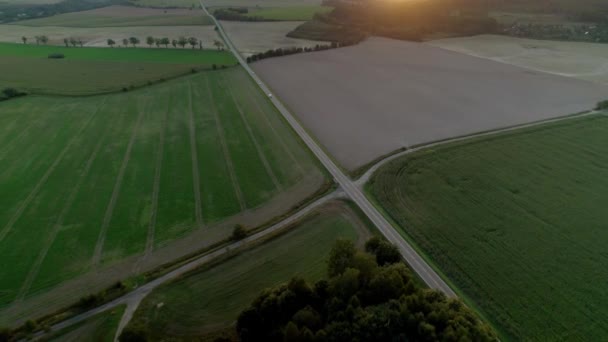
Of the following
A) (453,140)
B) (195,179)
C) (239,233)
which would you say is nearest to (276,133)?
(195,179)

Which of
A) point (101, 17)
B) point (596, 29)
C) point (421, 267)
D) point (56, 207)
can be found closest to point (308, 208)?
point (421, 267)

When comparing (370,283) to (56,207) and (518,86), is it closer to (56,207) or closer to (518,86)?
(56,207)

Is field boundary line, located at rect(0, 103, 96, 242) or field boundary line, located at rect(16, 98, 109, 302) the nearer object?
field boundary line, located at rect(16, 98, 109, 302)

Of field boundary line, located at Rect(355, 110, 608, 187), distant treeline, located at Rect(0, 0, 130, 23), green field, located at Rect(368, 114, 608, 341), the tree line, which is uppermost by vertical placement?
distant treeline, located at Rect(0, 0, 130, 23)

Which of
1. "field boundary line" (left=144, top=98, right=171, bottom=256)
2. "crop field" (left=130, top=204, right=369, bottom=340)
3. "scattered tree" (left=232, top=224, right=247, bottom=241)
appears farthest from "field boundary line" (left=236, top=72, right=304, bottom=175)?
"field boundary line" (left=144, top=98, right=171, bottom=256)

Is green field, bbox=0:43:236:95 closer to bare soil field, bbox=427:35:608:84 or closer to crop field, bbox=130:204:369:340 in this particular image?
crop field, bbox=130:204:369:340

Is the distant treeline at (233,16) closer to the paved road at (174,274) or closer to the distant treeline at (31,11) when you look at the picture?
the distant treeline at (31,11)

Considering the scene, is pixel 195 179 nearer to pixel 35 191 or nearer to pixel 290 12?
pixel 35 191

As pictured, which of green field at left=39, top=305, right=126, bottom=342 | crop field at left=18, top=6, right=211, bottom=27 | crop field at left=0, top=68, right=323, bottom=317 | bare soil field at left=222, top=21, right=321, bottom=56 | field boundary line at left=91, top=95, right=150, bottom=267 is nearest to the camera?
green field at left=39, top=305, right=126, bottom=342

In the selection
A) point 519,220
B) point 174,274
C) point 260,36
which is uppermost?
point 260,36
